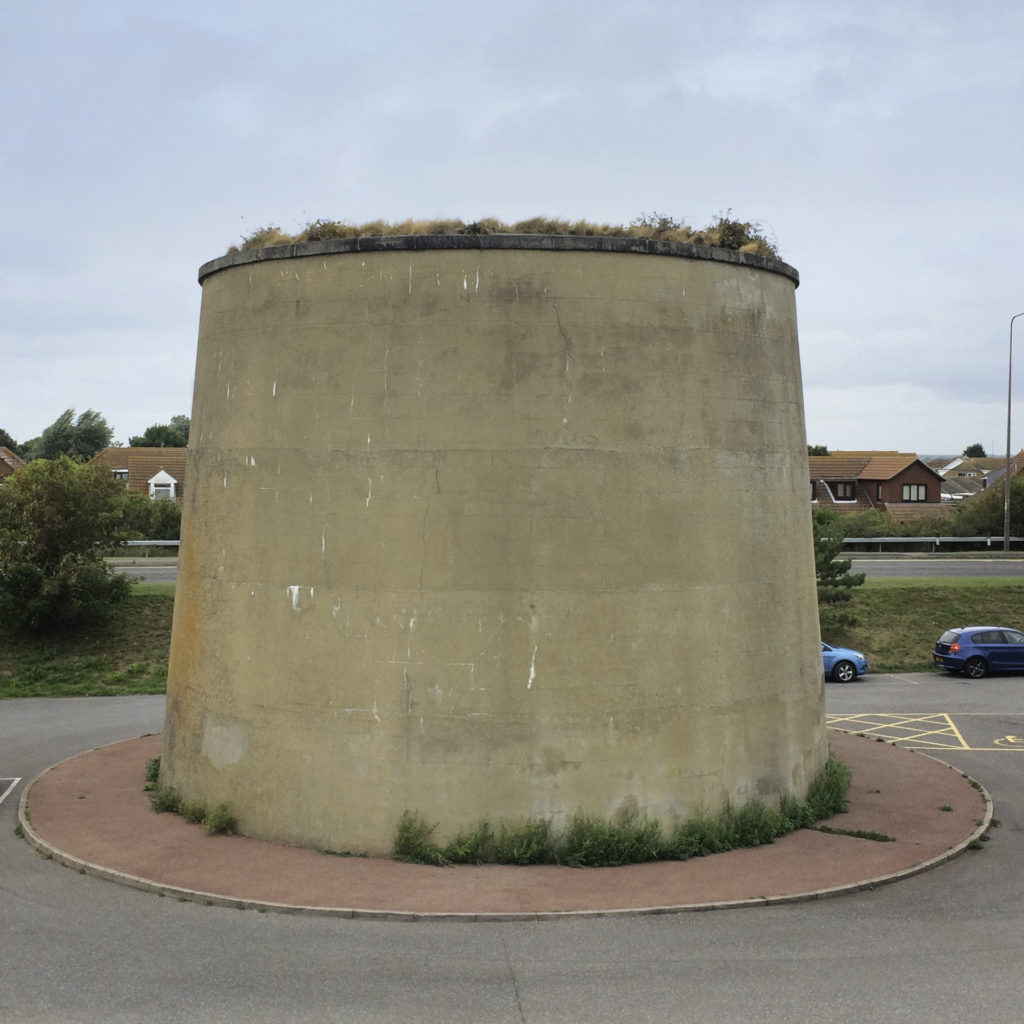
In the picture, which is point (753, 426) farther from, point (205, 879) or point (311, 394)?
point (205, 879)

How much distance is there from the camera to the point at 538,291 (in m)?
13.3

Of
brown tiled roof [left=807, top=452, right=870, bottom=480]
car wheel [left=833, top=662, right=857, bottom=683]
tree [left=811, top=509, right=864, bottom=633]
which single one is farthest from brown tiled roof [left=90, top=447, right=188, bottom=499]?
car wheel [left=833, top=662, right=857, bottom=683]

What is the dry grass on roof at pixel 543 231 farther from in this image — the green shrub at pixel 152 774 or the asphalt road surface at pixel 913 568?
the asphalt road surface at pixel 913 568

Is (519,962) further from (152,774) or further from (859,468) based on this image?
(859,468)

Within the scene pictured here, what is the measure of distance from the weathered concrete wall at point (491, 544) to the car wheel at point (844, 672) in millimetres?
14009

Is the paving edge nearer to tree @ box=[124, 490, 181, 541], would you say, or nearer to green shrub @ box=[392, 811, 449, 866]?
green shrub @ box=[392, 811, 449, 866]

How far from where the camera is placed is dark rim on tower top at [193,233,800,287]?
13.3 metres

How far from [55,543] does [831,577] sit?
21567 millimetres

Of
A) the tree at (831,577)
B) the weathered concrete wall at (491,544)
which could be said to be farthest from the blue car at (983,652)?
the weathered concrete wall at (491,544)

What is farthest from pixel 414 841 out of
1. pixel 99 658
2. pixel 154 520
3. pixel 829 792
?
pixel 154 520

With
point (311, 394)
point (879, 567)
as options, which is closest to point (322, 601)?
point (311, 394)

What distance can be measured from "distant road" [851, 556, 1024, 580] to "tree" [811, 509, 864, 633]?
6.75 metres

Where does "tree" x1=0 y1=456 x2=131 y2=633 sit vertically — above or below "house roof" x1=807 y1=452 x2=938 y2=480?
below

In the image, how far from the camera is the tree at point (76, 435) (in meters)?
80.4
